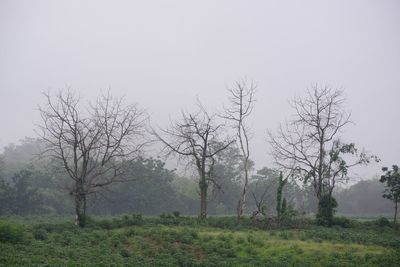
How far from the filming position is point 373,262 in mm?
17734

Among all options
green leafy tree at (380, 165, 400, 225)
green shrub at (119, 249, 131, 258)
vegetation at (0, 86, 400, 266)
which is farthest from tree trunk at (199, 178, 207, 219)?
green shrub at (119, 249, 131, 258)

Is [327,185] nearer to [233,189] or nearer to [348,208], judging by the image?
[233,189]

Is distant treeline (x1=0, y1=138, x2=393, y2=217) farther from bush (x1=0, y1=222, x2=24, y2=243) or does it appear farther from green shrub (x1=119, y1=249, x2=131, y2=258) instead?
bush (x1=0, y1=222, x2=24, y2=243)

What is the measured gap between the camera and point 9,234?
60.2 feet

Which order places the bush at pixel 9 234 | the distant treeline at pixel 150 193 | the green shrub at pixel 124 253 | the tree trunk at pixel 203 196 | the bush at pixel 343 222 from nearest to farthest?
A: the bush at pixel 9 234 < the green shrub at pixel 124 253 < the bush at pixel 343 222 < the tree trunk at pixel 203 196 < the distant treeline at pixel 150 193

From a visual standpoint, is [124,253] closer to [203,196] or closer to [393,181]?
[203,196]

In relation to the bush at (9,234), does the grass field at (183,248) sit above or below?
below

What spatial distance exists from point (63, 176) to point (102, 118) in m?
31.2

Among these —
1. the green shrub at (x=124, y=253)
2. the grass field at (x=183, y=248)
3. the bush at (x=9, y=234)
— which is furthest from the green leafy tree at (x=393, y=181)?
the bush at (x=9, y=234)

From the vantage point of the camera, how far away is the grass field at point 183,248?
1650cm

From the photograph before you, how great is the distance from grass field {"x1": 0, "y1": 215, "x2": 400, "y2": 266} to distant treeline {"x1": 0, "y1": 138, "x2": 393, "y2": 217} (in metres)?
17.7

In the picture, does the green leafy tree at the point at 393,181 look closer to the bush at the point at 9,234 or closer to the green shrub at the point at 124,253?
the green shrub at the point at 124,253

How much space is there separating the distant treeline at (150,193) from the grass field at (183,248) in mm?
17691

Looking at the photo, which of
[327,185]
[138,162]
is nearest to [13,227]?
[327,185]
